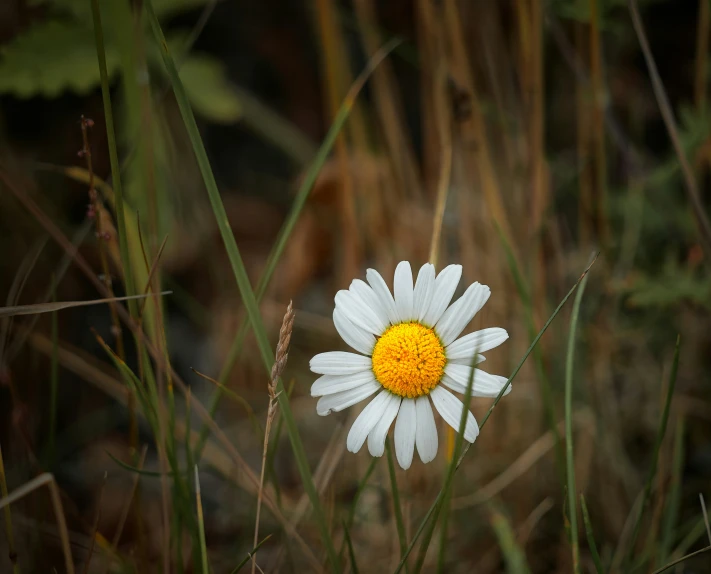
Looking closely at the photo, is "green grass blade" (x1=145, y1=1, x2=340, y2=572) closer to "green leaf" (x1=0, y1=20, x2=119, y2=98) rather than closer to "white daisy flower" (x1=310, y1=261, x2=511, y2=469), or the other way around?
"white daisy flower" (x1=310, y1=261, x2=511, y2=469)

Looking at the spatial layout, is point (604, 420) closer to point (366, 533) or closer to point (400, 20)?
point (366, 533)

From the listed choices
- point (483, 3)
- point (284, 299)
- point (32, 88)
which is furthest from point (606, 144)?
point (32, 88)

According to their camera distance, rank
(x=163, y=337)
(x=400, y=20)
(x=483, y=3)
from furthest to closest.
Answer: (x=400, y=20)
(x=483, y=3)
(x=163, y=337)

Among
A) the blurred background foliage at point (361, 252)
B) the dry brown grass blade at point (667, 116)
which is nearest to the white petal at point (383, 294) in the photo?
the blurred background foliage at point (361, 252)

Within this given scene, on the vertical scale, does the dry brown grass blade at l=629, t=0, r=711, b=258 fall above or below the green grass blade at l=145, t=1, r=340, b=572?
above

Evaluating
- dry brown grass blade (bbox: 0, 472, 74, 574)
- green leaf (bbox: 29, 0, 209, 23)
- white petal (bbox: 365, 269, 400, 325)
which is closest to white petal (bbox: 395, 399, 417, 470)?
white petal (bbox: 365, 269, 400, 325)

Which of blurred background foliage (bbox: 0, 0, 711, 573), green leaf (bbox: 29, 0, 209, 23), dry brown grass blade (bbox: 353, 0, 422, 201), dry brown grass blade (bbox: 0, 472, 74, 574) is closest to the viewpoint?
dry brown grass blade (bbox: 0, 472, 74, 574)
